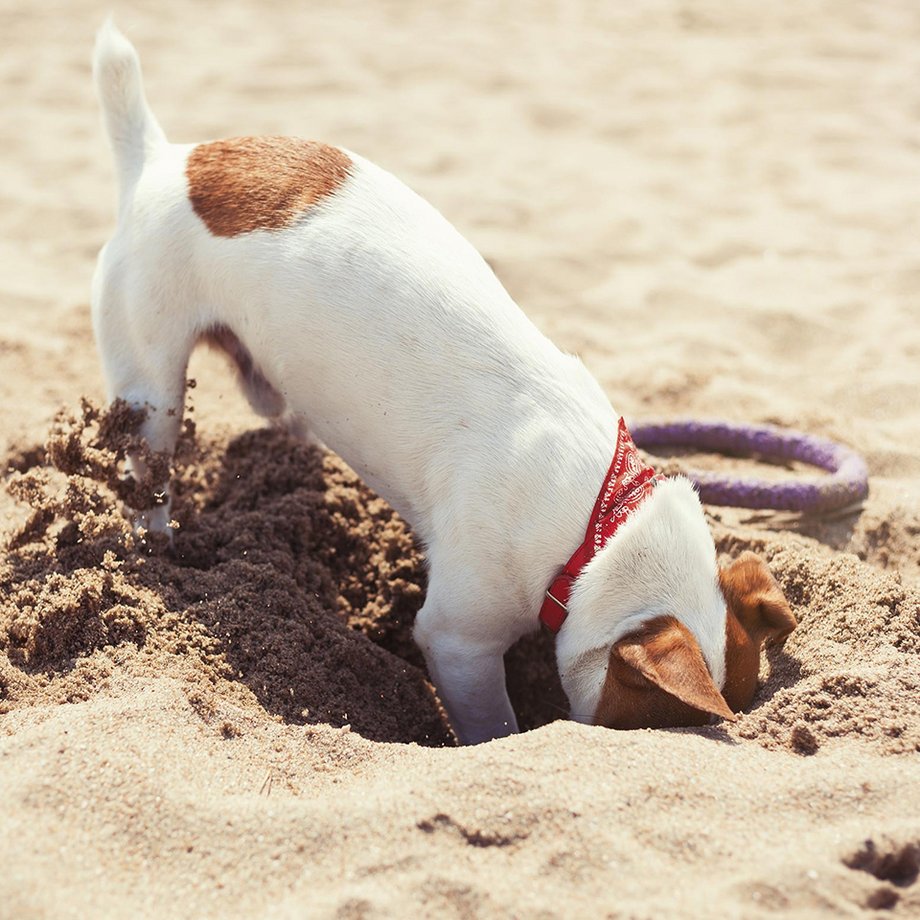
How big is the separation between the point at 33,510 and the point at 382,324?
3.80 feet

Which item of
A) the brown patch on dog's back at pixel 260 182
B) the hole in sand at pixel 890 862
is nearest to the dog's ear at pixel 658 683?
the hole in sand at pixel 890 862

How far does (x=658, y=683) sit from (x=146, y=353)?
1818 millimetres

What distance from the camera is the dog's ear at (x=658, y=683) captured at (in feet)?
7.20

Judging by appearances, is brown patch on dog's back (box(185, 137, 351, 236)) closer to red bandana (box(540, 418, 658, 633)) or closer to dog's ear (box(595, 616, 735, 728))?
red bandana (box(540, 418, 658, 633))

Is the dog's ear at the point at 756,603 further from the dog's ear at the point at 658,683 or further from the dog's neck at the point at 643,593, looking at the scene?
the dog's ear at the point at 658,683

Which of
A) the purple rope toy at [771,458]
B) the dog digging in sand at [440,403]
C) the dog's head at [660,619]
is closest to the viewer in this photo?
the dog's head at [660,619]

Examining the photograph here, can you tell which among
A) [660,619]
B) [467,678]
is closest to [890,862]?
[660,619]

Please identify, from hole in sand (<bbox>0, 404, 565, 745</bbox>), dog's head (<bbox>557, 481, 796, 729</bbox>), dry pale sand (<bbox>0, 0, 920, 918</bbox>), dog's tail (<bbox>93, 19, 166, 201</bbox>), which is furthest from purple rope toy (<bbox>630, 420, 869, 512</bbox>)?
dog's tail (<bbox>93, 19, 166, 201</bbox>)

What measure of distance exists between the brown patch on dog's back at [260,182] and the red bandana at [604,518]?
3.73 ft

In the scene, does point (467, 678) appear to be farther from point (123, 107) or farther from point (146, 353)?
point (123, 107)

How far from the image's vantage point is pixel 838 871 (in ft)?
6.15

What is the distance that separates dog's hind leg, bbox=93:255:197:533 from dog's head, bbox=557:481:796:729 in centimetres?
138

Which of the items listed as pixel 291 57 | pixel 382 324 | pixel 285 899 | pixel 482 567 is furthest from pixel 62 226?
pixel 285 899

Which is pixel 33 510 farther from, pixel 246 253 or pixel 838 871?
pixel 838 871
